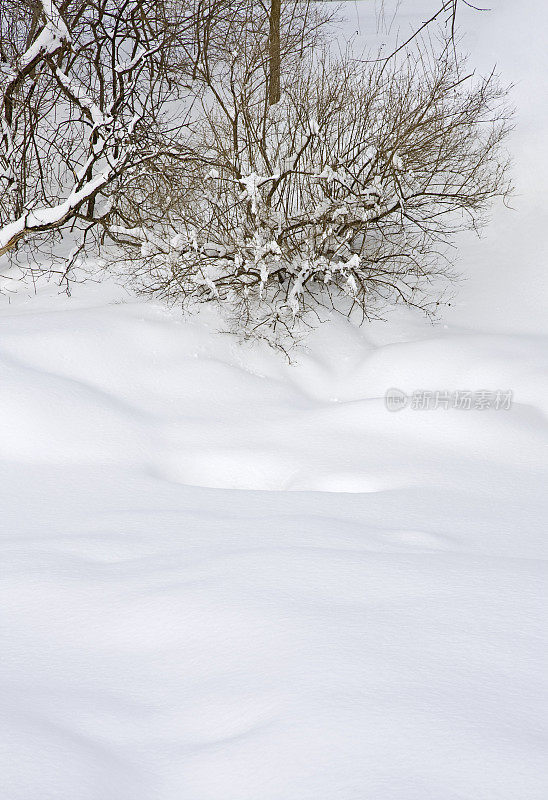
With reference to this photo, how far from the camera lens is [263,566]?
10.5 ft

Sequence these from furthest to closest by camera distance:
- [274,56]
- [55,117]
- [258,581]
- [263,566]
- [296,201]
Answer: [274,56], [55,117], [296,201], [263,566], [258,581]

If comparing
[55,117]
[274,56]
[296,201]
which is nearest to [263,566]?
→ [296,201]

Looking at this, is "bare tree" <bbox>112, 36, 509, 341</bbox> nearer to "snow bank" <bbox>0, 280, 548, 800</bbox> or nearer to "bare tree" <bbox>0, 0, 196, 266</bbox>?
"bare tree" <bbox>0, 0, 196, 266</bbox>

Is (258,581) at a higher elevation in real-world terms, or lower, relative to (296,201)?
lower

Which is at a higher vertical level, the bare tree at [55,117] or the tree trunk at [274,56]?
the tree trunk at [274,56]

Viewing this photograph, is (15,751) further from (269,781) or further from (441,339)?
(441,339)

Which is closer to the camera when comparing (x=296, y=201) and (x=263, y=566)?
(x=263, y=566)

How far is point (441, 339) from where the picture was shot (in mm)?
7164

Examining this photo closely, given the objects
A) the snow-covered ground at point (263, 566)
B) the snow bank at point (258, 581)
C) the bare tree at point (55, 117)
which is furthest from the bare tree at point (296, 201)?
the snow bank at point (258, 581)

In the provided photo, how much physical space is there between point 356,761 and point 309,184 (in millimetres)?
6198

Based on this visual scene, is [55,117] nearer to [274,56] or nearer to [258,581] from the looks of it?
[274,56]

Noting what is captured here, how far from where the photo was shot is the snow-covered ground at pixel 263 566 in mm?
2051

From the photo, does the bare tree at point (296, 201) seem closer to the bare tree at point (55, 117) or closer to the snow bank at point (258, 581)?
the bare tree at point (55, 117)

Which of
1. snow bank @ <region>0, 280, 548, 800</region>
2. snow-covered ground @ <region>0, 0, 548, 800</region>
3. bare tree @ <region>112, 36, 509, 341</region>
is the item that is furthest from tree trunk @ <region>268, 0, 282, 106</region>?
snow bank @ <region>0, 280, 548, 800</region>
